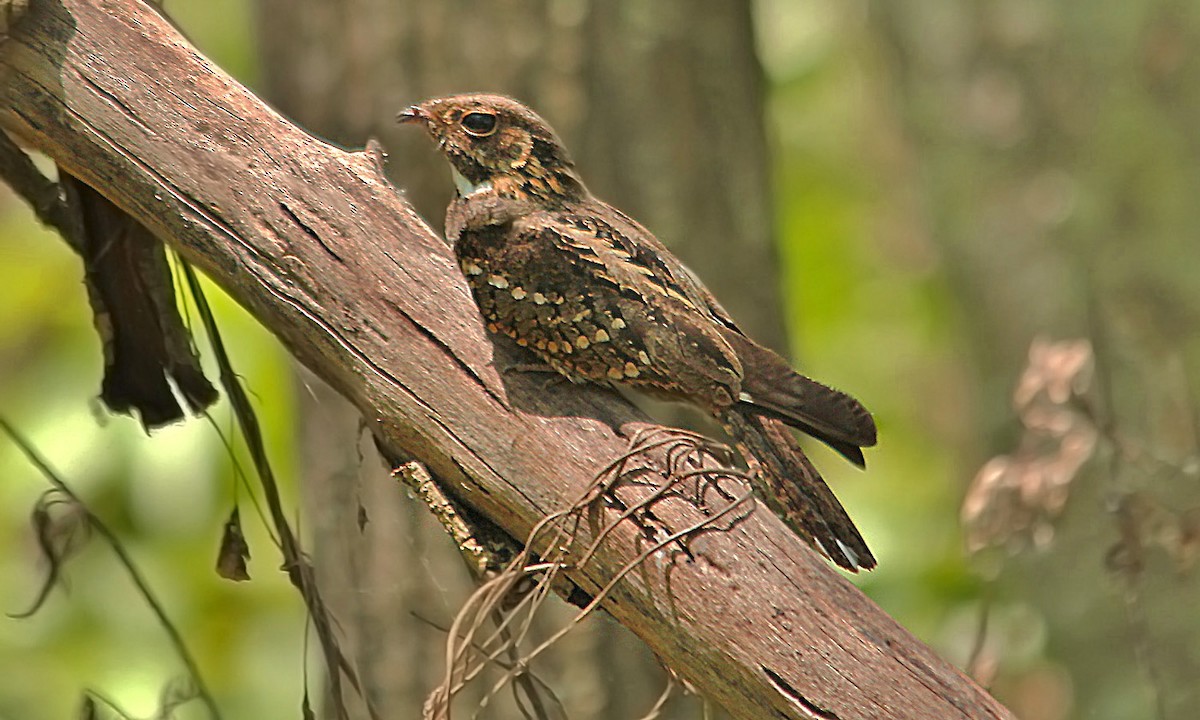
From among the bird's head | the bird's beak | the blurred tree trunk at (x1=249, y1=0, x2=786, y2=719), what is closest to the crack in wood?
the bird's head

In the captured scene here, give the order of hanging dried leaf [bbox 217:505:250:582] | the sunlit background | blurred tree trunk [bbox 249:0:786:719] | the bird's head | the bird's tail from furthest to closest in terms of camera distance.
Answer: the sunlit background < blurred tree trunk [bbox 249:0:786:719] < the bird's head < hanging dried leaf [bbox 217:505:250:582] < the bird's tail

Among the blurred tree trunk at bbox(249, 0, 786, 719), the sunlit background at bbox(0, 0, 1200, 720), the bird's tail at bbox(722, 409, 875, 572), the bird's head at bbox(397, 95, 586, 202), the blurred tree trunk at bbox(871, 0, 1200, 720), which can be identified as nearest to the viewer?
the bird's tail at bbox(722, 409, 875, 572)

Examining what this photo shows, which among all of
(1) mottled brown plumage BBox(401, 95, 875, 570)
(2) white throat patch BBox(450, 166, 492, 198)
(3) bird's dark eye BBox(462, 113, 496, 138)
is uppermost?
(3) bird's dark eye BBox(462, 113, 496, 138)

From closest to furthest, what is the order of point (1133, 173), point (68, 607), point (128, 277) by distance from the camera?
1. point (128, 277)
2. point (68, 607)
3. point (1133, 173)

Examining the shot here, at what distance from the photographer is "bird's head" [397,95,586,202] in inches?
116

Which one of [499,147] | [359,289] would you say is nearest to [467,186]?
[499,147]

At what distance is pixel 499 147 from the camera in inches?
118

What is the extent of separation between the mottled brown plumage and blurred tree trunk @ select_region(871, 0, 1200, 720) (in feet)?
12.0

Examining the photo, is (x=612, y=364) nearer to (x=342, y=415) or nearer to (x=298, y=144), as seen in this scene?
(x=298, y=144)

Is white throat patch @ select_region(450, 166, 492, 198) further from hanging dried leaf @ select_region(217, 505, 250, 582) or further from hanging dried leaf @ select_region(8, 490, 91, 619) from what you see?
hanging dried leaf @ select_region(8, 490, 91, 619)

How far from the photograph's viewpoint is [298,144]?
2.68 meters

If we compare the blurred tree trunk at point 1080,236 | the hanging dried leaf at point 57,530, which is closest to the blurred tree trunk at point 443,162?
the hanging dried leaf at point 57,530

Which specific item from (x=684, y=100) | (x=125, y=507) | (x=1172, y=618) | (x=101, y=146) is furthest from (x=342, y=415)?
(x=1172, y=618)

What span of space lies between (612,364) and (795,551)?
504 mm
